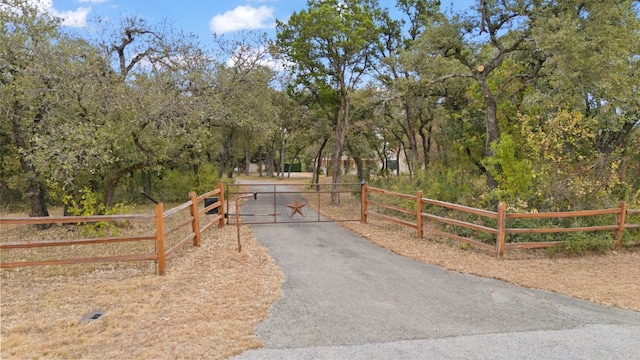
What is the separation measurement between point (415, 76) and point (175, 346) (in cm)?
1082

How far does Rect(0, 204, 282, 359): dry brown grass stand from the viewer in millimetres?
3578

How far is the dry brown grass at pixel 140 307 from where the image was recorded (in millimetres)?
3578

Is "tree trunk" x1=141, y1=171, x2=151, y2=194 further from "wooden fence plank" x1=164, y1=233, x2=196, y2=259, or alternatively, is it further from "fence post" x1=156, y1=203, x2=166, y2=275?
"fence post" x1=156, y1=203, x2=166, y2=275

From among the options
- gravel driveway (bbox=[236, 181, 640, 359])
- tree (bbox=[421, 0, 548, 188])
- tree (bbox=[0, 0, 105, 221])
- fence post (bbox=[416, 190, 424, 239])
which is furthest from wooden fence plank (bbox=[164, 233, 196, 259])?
tree (bbox=[421, 0, 548, 188])

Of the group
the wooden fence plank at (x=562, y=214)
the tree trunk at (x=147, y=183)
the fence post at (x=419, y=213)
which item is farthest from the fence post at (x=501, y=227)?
the tree trunk at (x=147, y=183)

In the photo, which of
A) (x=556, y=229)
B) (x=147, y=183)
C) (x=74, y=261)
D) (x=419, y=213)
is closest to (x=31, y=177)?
(x=74, y=261)

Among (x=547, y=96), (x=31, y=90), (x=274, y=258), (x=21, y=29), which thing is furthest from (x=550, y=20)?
(x=21, y=29)

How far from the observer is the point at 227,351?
349 cm

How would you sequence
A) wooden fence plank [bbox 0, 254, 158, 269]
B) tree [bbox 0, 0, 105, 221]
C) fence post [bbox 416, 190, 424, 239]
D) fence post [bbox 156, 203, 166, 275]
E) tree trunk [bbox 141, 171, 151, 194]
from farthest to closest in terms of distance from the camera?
tree trunk [bbox 141, 171, 151, 194] < fence post [bbox 416, 190, 424, 239] < tree [bbox 0, 0, 105, 221] < fence post [bbox 156, 203, 166, 275] < wooden fence plank [bbox 0, 254, 158, 269]

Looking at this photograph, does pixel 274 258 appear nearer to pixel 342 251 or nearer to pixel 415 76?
pixel 342 251

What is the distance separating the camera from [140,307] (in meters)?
4.56

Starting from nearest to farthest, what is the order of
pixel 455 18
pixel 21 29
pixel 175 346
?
pixel 175 346 < pixel 21 29 < pixel 455 18

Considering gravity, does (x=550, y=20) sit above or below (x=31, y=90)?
above

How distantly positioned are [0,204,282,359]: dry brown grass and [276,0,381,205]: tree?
24.5 ft
